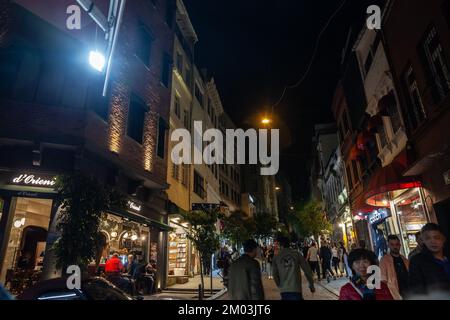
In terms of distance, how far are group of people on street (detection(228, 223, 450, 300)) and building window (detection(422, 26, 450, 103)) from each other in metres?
5.68

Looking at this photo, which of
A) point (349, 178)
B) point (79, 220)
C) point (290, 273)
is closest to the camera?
point (290, 273)

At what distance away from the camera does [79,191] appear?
7512 mm

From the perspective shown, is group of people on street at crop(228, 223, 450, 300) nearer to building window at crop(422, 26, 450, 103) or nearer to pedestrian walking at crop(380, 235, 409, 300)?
pedestrian walking at crop(380, 235, 409, 300)

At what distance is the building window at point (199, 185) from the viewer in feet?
77.2

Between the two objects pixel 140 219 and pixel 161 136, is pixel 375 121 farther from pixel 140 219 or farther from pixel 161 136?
pixel 140 219

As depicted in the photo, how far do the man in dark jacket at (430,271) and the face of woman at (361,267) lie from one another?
2.55 feet

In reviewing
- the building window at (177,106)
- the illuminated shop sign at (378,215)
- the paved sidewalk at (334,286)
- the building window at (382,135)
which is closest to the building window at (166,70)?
the building window at (177,106)

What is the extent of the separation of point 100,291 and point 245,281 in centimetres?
256

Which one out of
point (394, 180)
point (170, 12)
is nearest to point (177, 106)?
point (170, 12)

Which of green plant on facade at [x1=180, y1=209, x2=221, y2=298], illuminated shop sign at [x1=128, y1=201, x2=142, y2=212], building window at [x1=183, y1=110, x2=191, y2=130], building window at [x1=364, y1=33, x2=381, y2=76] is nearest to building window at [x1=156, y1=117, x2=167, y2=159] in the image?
illuminated shop sign at [x1=128, y1=201, x2=142, y2=212]

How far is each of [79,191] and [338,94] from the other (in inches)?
809

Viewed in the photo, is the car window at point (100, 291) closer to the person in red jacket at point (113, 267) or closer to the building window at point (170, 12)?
the person in red jacket at point (113, 267)

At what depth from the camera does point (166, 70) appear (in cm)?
1770

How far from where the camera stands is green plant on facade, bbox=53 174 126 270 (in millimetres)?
7383
